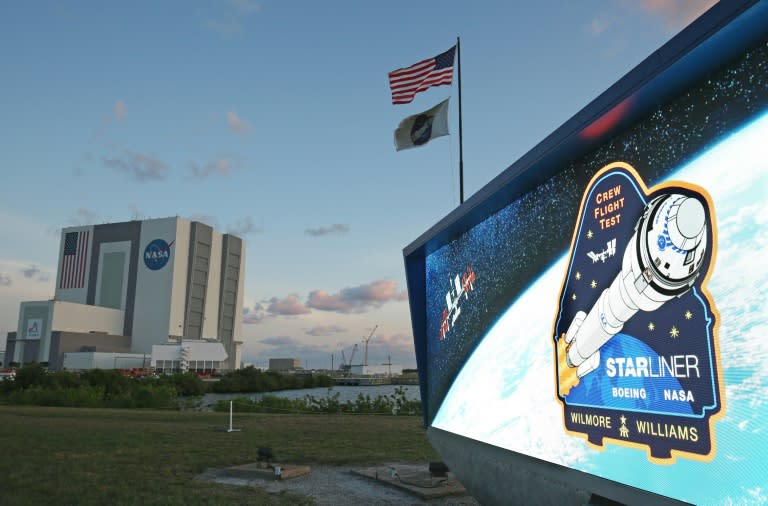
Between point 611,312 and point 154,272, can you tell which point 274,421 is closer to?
point 611,312

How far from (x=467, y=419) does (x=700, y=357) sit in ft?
14.0

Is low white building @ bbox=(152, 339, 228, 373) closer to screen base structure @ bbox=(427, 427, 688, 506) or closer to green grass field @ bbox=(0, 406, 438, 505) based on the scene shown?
green grass field @ bbox=(0, 406, 438, 505)

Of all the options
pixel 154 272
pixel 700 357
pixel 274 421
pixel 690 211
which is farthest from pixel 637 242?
pixel 154 272

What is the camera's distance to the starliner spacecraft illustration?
12.0ft

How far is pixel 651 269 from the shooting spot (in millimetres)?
3971

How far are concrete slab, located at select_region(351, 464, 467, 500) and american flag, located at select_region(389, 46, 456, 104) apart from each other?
7138 millimetres

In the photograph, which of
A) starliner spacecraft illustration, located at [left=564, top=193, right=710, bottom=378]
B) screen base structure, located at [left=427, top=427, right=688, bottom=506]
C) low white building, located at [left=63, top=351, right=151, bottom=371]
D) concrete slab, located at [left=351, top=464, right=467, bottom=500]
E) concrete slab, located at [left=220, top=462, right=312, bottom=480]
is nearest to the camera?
starliner spacecraft illustration, located at [left=564, top=193, right=710, bottom=378]

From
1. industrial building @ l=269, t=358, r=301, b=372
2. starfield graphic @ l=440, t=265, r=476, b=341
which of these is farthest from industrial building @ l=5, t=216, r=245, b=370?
starfield graphic @ l=440, t=265, r=476, b=341

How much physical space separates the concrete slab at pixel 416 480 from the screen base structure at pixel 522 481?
1.12 m

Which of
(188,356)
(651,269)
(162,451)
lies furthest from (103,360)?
(651,269)

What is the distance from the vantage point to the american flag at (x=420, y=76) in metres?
11.2

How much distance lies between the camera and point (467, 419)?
7387 millimetres

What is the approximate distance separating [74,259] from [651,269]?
341 ft

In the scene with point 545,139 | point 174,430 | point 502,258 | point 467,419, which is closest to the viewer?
point 545,139
